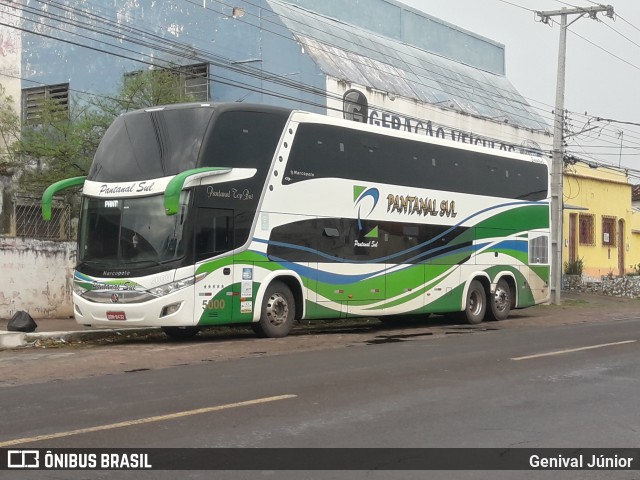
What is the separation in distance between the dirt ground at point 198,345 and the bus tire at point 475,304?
36 cm

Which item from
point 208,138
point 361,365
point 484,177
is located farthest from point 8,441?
point 484,177

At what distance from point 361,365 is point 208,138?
5.64 m

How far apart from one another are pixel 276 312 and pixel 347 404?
834 cm

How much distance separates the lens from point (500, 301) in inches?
937

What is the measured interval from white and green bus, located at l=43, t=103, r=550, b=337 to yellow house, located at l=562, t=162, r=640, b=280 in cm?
2166

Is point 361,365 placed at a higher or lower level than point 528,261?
lower

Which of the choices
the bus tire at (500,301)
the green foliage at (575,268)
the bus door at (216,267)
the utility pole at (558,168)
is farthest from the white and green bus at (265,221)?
the green foliage at (575,268)

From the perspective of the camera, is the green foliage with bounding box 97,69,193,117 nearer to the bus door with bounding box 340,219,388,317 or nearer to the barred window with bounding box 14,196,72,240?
the barred window with bounding box 14,196,72,240

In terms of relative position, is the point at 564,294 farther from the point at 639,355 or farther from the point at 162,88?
the point at 639,355

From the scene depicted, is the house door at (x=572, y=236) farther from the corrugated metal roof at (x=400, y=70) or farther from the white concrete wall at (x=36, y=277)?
the white concrete wall at (x=36, y=277)

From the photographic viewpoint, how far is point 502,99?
44.7 metres

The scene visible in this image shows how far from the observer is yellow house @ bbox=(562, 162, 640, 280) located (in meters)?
42.7

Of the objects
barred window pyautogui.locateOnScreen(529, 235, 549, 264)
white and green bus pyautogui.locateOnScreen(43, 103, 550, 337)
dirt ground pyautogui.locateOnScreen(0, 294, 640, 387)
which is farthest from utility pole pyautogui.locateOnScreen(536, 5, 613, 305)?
white and green bus pyautogui.locateOnScreen(43, 103, 550, 337)

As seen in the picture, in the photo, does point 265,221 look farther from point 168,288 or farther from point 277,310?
point 168,288
